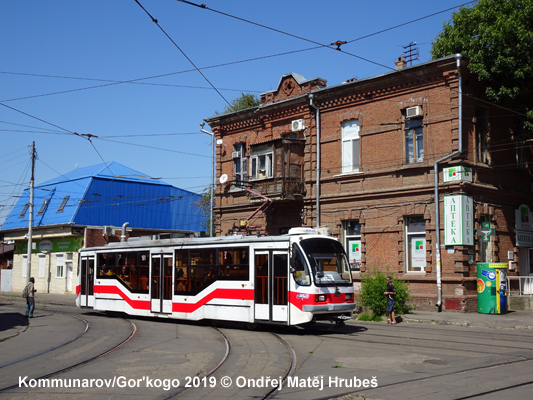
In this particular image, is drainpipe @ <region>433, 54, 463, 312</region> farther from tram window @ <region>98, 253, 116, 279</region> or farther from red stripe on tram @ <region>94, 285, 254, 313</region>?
tram window @ <region>98, 253, 116, 279</region>

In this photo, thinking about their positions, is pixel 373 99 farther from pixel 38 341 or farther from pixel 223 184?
pixel 38 341

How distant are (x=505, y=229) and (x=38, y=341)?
63.5 feet

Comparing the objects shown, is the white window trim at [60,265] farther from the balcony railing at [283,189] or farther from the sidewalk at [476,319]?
the sidewalk at [476,319]

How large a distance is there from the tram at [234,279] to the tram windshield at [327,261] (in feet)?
0.09

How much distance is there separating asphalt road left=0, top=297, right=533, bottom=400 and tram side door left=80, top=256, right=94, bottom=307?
492 centimetres

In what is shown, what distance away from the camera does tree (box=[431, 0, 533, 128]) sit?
2317cm

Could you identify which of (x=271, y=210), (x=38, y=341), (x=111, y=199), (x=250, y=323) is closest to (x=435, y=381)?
(x=250, y=323)

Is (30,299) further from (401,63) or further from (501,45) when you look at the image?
(501,45)

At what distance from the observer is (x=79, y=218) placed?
142 ft

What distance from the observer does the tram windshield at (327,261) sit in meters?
16.8

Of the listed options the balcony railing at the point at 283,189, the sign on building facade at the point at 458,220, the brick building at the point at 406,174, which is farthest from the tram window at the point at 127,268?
the sign on building facade at the point at 458,220

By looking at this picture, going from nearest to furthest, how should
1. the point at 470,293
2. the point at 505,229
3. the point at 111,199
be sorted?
the point at 470,293
the point at 505,229
the point at 111,199

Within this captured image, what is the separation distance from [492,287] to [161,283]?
12424mm

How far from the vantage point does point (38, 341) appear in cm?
1573
